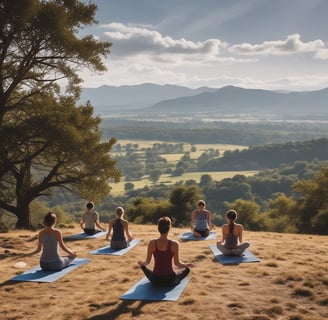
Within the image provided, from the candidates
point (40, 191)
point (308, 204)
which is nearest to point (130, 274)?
point (40, 191)

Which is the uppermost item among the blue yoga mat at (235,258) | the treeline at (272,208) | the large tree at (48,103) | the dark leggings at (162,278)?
the large tree at (48,103)

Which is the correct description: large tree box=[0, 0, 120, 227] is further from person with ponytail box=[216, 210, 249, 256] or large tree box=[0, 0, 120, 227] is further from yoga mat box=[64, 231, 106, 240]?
person with ponytail box=[216, 210, 249, 256]

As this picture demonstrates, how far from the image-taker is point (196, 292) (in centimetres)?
878

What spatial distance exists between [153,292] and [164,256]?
0.85 metres

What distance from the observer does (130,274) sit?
10.8 meters

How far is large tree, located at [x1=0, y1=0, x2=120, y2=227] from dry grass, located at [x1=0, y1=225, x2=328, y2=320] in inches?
321

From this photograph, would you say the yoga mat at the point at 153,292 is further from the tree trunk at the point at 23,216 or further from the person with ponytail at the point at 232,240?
the tree trunk at the point at 23,216

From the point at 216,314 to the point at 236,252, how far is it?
4842 millimetres

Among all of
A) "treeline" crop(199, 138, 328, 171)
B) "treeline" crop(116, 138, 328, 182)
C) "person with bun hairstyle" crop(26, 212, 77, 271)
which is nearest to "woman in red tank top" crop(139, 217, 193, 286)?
"person with bun hairstyle" crop(26, 212, 77, 271)

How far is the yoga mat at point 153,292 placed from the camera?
27.8 ft

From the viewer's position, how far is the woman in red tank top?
881 cm

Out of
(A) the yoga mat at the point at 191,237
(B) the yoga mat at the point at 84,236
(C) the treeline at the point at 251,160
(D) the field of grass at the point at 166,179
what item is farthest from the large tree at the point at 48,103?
(C) the treeline at the point at 251,160

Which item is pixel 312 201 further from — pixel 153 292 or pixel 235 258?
pixel 153 292

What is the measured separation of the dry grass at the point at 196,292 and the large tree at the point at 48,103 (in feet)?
26.7
